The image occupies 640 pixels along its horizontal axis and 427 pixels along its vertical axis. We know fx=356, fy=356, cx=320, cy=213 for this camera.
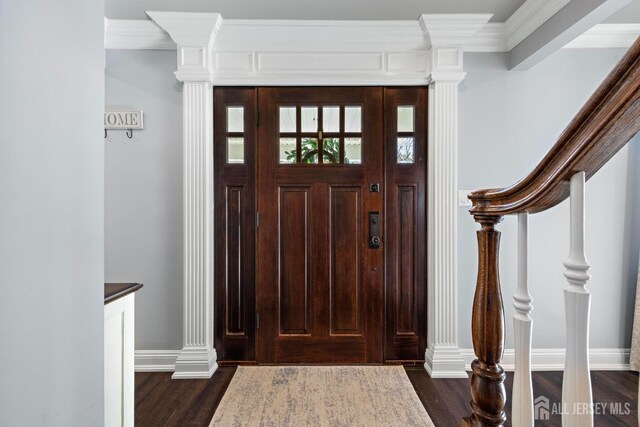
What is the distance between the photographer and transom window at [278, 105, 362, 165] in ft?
8.84

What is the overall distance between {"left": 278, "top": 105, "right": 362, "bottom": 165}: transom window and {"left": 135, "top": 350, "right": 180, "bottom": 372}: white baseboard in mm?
1671

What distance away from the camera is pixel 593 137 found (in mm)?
517

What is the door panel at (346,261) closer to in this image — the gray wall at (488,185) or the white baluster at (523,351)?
the gray wall at (488,185)

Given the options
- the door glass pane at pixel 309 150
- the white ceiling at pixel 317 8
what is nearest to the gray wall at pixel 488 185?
the white ceiling at pixel 317 8

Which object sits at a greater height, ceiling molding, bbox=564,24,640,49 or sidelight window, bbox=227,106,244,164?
ceiling molding, bbox=564,24,640,49

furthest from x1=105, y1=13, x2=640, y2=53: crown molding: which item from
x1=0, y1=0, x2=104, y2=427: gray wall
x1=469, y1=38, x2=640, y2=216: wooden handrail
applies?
x1=469, y1=38, x2=640, y2=216: wooden handrail

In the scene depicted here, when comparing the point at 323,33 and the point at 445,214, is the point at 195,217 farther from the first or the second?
the point at 445,214

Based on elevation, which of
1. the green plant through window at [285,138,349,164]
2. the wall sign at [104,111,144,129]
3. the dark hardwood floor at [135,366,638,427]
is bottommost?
the dark hardwood floor at [135,366,638,427]

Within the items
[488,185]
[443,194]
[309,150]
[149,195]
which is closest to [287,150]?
[309,150]

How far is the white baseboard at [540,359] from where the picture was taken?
262 cm

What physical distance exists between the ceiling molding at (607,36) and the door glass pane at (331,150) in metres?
1.89

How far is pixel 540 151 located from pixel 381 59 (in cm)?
138

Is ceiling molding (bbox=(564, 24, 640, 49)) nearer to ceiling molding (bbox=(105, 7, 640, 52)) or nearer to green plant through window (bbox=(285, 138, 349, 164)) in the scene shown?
ceiling molding (bbox=(105, 7, 640, 52))

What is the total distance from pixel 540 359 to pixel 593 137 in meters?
2.74
